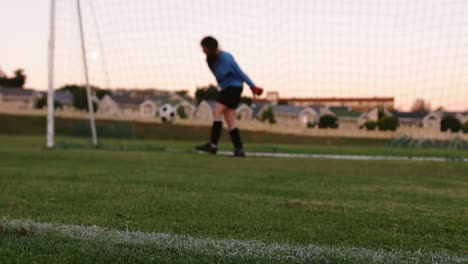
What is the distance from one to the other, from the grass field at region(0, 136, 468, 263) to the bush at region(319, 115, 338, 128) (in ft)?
45.0

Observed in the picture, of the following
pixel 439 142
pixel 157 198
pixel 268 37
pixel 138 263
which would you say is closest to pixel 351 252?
pixel 138 263

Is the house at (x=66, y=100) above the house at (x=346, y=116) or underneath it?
above

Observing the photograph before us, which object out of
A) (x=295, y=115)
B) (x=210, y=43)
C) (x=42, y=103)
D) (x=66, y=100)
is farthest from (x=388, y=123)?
(x=42, y=103)

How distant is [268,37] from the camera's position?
603 inches

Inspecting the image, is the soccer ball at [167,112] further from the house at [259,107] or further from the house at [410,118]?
the house at [410,118]

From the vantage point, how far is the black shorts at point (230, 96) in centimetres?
905

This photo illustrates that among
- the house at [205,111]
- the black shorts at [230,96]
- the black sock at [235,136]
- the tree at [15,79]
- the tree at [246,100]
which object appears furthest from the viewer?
the tree at [15,79]

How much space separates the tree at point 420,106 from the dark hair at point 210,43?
27.9ft

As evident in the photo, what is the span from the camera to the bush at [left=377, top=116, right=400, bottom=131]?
59.7ft

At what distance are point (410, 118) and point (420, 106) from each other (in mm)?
1706

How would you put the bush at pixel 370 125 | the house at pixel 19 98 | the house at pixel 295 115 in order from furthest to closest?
the house at pixel 19 98 → the house at pixel 295 115 → the bush at pixel 370 125

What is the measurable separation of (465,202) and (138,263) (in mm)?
3151

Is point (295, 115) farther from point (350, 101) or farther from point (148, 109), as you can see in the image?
point (148, 109)

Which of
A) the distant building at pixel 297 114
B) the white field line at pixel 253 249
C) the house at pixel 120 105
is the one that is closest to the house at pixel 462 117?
the distant building at pixel 297 114
